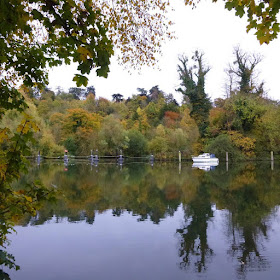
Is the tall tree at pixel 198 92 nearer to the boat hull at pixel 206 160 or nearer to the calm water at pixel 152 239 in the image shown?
the boat hull at pixel 206 160

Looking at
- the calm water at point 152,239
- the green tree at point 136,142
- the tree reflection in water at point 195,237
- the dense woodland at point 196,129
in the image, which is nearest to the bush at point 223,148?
the dense woodland at point 196,129

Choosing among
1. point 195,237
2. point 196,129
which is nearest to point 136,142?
point 196,129

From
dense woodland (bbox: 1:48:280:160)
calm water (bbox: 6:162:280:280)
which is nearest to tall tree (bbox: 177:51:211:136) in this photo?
dense woodland (bbox: 1:48:280:160)

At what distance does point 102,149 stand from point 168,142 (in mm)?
7627

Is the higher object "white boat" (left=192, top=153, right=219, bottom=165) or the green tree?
the green tree

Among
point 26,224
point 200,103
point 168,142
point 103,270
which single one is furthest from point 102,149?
point 103,270

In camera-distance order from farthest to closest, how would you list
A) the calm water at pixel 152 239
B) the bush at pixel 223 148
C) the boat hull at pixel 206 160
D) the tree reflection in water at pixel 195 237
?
the bush at pixel 223 148, the boat hull at pixel 206 160, the tree reflection in water at pixel 195 237, the calm water at pixel 152 239

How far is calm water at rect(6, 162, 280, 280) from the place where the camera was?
4.02 metres

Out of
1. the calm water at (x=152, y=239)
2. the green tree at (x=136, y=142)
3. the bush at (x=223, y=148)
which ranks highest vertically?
the green tree at (x=136, y=142)

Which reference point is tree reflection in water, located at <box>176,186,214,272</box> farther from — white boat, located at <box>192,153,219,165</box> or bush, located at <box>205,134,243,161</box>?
bush, located at <box>205,134,243,161</box>

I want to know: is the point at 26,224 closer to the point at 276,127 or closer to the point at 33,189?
the point at 33,189

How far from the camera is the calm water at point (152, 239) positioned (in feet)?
13.2

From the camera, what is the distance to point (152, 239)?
5395mm

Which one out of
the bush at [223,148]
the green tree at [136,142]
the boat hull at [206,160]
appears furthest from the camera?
the green tree at [136,142]
